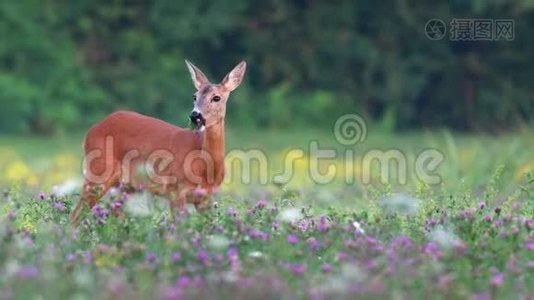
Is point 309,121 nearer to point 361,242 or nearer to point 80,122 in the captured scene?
point 80,122

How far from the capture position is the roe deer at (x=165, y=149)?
10969mm

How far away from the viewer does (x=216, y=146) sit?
444 inches

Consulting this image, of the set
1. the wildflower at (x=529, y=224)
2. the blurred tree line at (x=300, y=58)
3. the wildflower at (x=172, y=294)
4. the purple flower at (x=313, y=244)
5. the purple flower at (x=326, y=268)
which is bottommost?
the wildflower at (x=172, y=294)

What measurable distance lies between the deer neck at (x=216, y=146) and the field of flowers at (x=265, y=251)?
807 millimetres

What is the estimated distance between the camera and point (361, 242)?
27.7ft

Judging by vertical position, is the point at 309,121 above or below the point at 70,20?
below

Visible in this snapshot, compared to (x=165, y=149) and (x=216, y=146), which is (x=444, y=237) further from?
(x=165, y=149)

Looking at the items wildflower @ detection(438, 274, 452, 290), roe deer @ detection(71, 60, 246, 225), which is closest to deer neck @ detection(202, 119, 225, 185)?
roe deer @ detection(71, 60, 246, 225)

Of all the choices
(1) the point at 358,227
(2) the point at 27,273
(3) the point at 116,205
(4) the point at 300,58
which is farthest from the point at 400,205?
(4) the point at 300,58

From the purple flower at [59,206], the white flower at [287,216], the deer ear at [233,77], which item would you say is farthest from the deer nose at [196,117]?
the white flower at [287,216]

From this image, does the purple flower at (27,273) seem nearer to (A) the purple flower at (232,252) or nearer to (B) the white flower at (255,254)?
(A) the purple flower at (232,252)

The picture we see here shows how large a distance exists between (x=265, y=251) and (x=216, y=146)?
297 cm

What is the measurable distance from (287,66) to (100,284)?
68.3 feet

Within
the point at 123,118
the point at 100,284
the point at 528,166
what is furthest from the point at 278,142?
the point at 100,284
